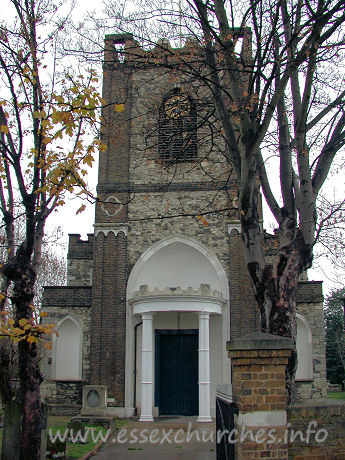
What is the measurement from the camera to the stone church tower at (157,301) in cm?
1747

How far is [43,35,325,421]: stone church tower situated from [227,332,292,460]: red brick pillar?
1131 centimetres

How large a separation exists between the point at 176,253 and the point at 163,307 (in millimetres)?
3186

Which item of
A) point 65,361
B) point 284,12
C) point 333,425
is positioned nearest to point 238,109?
point 284,12

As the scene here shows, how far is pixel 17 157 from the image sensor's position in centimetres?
796

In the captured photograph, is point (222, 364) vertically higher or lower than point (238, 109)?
lower

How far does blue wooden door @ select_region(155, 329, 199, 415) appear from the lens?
58.2ft

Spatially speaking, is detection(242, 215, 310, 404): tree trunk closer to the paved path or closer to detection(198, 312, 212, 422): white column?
the paved path

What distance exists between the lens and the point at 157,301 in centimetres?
1697

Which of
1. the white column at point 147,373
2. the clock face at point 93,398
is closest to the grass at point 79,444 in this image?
the white column at point 147,373

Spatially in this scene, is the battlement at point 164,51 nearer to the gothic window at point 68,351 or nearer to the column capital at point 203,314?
the column capital at point 203,314

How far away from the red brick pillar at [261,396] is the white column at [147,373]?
37.3 ft

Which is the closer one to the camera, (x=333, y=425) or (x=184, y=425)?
(x=333, y=425)

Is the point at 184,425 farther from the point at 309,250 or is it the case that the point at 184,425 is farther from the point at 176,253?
the point at 309,250

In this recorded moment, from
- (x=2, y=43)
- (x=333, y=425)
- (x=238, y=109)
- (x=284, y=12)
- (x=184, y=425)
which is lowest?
(x=184, y=425)
